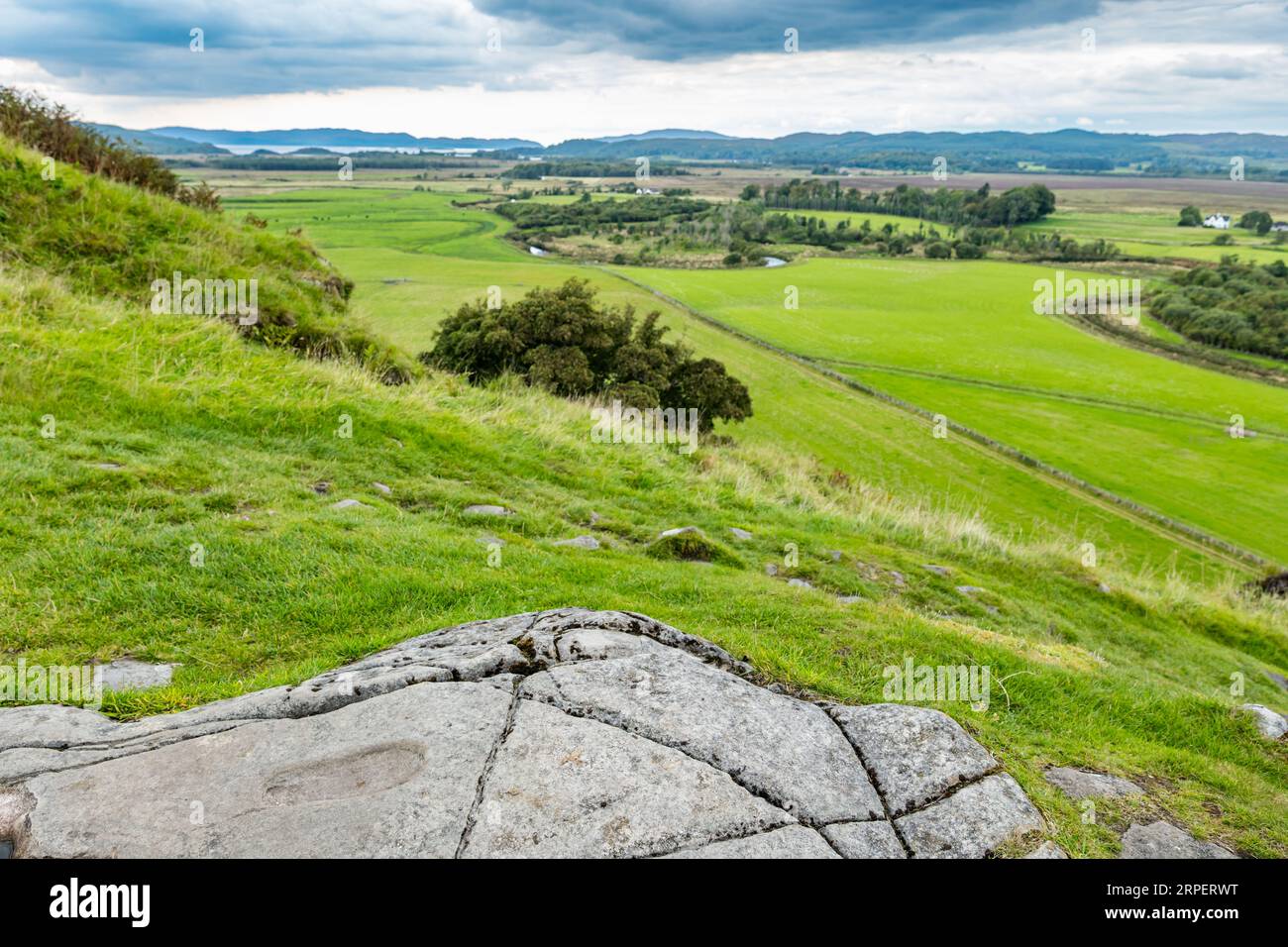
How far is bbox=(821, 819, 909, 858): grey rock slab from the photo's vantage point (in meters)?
4.50

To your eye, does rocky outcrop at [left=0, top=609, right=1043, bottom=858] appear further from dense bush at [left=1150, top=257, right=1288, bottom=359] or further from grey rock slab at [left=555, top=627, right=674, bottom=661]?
dense bush at [left=1150, top=257, right=1288, bottom=359]

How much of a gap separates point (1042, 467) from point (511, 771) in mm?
55635

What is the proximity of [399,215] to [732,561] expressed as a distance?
178241 millimetres

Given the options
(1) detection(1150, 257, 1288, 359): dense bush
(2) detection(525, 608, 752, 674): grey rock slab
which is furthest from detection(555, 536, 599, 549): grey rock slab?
(1) detection(1150, 257, 1288, 359): dense bush

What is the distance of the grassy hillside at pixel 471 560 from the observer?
22.8ft

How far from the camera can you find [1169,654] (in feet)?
46.6

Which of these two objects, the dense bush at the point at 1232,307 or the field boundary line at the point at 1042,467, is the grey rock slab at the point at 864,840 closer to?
the field boundary line at the point at 1042,467

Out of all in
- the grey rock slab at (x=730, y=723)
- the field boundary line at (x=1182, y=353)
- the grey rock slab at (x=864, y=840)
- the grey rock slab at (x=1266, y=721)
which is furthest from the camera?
the field boundary line at (x=1182, y=353)

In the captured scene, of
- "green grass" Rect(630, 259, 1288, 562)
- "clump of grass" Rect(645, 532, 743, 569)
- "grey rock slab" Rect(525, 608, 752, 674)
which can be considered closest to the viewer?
"grey rock slab" Rect(525, 608, 752, 674)

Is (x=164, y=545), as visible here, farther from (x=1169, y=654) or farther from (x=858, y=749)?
Answer: (x=1169, y=654)

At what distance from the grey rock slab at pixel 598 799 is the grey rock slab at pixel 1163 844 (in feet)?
8.16

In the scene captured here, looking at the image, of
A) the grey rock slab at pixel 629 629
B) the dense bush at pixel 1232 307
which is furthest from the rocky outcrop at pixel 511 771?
the dense bush at pixel 1232 307

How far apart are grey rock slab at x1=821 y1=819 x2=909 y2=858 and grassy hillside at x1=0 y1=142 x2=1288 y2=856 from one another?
1.27m
